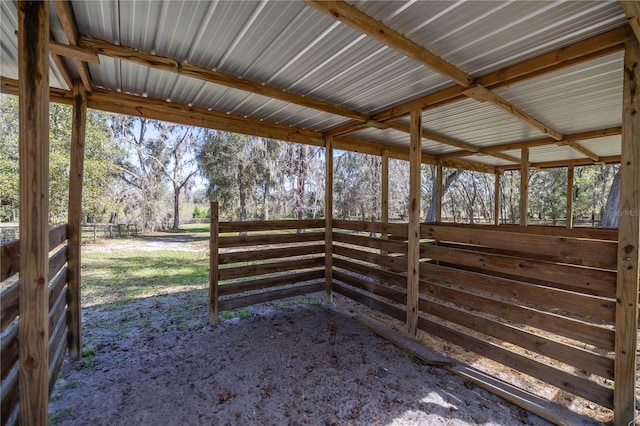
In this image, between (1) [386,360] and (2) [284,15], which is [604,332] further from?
(2) [284,15]

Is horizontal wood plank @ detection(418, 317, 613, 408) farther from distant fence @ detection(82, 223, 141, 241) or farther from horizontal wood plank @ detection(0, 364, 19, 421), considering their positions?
distant fence @ detection(82, 223, 141, 241)

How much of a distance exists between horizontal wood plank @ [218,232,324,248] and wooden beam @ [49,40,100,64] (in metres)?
2.20

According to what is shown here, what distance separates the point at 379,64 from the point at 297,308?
10.8 feet

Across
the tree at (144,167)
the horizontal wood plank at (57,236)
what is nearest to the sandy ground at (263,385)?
the horizontal wood plank at (57,236)

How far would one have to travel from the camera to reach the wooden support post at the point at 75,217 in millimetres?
2572

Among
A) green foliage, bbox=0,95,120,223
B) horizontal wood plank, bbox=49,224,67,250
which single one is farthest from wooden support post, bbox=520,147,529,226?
green foliage, bbox=0,95,120,223

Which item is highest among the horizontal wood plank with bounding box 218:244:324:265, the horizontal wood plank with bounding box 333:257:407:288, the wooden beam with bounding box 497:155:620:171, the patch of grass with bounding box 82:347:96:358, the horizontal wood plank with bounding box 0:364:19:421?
the wooden beam with bounding box 497:155:620:171

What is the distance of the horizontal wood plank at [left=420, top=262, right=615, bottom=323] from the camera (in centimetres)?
197

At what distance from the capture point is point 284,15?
172 cm

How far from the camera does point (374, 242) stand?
12.7 feet

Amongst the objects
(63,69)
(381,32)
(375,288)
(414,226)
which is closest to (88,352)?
(63,69)

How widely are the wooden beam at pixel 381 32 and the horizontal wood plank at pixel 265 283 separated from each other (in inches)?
125

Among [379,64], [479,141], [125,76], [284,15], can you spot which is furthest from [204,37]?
[479,141]

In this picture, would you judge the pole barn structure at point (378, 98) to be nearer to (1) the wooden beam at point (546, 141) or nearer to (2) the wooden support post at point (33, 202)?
(2) the wooden support post at point (33, 202)
